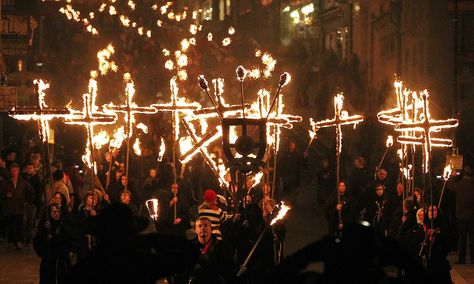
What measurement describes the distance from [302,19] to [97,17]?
22470mm

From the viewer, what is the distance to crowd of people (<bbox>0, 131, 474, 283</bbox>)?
18.1ft

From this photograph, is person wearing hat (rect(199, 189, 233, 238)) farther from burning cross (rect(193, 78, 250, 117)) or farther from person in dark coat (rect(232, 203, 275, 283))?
person in dark coat (rect(232, 203, 275, 283))

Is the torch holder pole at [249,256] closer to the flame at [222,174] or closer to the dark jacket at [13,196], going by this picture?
the flame at [222,174]

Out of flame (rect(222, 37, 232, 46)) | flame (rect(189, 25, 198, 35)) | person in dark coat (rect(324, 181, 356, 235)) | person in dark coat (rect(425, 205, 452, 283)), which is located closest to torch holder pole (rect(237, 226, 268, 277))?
person in dark coat (rect(425, 205, 452, 283))

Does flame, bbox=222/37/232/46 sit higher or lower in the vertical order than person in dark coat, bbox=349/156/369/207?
higher

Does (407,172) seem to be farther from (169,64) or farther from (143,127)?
(169,64)

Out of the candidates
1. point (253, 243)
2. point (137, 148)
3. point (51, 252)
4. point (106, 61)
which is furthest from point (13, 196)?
point (106, 61)

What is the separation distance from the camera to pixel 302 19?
208 feet

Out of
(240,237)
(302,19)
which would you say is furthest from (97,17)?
(240,237)

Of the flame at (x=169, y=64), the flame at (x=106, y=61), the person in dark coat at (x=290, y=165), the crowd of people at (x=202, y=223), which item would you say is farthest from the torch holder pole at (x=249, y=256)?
the flame at (x=106, y=61)

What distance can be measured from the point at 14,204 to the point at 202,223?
10.7m

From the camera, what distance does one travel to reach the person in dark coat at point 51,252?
13.9 meters

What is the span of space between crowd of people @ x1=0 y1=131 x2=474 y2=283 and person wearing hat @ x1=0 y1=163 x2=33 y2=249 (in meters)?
0.02

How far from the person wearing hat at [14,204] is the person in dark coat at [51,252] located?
791 cm
